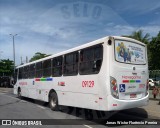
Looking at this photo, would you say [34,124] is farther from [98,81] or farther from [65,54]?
[65,54]

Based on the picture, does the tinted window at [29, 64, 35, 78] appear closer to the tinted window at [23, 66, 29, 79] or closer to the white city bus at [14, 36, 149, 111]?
the tinted window at [23, 66, 29, 79]

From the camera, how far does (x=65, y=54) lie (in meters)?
12.4

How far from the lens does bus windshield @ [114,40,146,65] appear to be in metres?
9.68

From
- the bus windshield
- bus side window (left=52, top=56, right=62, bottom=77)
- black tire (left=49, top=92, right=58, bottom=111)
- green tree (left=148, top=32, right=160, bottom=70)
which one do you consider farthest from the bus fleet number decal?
green tree (left=148, top=32, right=160, bottom=70)

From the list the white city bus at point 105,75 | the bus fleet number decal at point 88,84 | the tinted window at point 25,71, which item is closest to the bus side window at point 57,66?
the white city bus at point 105,75

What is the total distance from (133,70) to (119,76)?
834 mm

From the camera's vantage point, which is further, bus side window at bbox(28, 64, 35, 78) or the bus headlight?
bus side window at bbox(28, 64, 35, 78)

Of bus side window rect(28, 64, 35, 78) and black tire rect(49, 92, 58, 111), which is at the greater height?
bus side window rect(28, 64, 35, 78)

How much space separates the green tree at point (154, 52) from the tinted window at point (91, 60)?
32.4 meters

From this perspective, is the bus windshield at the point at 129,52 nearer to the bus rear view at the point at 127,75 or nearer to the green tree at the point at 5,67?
the bus rear view at the point at 127,75

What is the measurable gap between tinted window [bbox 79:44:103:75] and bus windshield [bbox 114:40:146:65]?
61 centimetres

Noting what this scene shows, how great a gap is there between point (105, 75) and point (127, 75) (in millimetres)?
926

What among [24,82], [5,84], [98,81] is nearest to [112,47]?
[98,81]

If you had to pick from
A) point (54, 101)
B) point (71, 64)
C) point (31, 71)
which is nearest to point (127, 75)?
point (71, 64)
